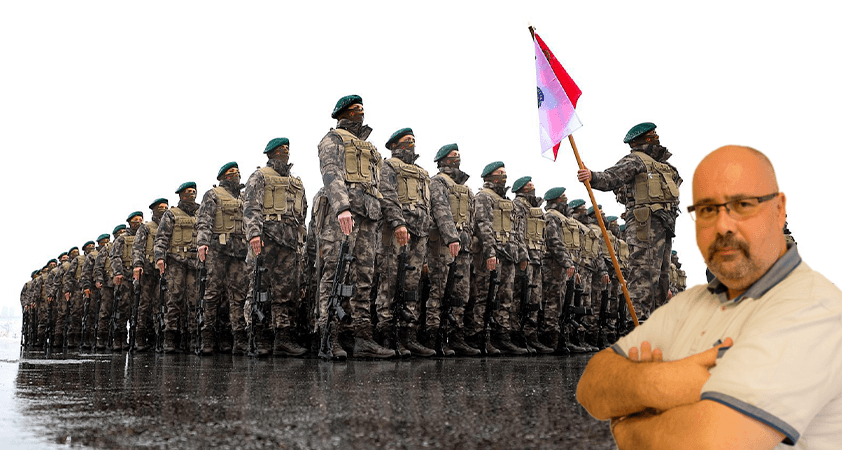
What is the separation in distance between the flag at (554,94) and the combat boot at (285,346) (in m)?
5.55

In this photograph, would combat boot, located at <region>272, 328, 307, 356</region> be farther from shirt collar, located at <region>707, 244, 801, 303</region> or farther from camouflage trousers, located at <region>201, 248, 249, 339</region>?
shirt collar, located at <region>707, 244, 801, 303</region>

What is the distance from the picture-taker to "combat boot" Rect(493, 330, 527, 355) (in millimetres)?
11555

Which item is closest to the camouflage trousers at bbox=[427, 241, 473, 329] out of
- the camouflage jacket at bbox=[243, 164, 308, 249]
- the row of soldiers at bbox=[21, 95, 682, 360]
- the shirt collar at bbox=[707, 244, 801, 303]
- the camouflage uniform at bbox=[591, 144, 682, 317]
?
the row of soldiers at bbox=[21, 95, 682, 360]

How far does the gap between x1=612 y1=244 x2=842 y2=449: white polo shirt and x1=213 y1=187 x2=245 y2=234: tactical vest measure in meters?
10.7

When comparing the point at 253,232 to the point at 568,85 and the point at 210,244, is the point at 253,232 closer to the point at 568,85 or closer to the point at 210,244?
the point at 210,244

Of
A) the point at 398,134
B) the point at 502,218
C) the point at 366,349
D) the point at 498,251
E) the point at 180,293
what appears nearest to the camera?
the point at 366,349

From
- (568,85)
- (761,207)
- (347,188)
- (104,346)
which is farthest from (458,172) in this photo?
(104,346)

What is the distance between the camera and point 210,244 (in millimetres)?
11625

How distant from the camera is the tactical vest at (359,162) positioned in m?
8.34

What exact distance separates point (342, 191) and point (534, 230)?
6152 mm

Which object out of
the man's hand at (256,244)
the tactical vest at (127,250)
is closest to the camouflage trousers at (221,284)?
the man's hand at (256,244)

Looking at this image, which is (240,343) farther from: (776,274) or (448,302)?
(776,274)

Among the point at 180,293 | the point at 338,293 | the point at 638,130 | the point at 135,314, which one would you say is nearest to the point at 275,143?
the point at 338,293

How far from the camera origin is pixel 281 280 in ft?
33.4
